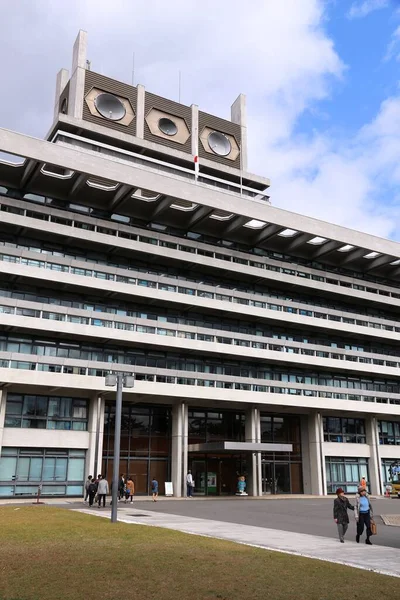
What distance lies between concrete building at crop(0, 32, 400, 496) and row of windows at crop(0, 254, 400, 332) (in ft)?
0.46

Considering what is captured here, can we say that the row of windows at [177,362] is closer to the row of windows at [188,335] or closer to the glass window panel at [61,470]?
the row of windows at [188,335]

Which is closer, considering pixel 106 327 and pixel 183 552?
pixel 183 552

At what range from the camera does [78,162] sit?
4244 centimetres

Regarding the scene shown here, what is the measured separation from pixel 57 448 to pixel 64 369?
223 inches

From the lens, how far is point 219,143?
231 feet

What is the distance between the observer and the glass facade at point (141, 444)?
149ft

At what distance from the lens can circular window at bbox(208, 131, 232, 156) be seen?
2739 inches

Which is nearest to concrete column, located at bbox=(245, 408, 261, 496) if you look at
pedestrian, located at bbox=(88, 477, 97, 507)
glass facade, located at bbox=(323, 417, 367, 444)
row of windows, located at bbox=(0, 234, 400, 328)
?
glass facade, located at bbox=(323, 417, 367, 444)

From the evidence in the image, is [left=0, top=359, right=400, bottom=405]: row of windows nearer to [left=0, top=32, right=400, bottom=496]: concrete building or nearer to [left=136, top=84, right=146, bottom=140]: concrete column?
[left=0, top=32, right=400, bottom=496]: concrete building

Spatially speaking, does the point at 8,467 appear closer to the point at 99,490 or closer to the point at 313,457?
the point at 99,490

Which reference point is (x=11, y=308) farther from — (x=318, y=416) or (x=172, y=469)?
(x=318, y=416)

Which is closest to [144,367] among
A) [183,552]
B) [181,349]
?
[181,349]

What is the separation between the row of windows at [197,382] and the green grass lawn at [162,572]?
81.2ft

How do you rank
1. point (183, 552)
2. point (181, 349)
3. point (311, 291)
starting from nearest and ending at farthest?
point (183, 552) < point (181, 349) < point (311, 291)
